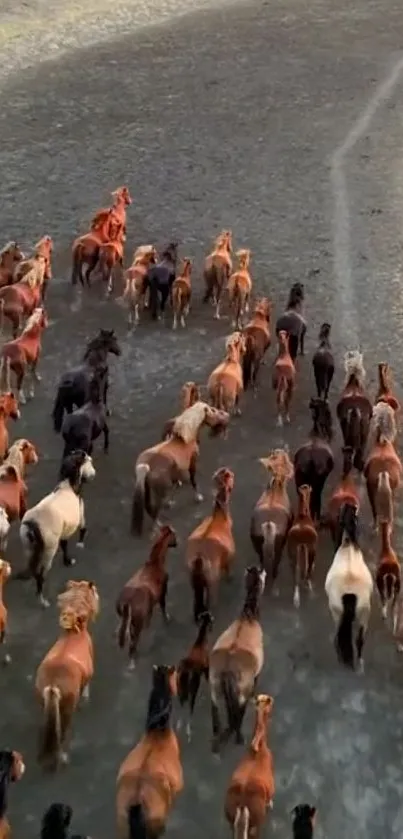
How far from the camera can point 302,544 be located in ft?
21.5

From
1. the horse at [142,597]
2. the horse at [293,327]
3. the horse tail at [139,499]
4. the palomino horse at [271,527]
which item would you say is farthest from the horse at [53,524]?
the horse at [293,327]

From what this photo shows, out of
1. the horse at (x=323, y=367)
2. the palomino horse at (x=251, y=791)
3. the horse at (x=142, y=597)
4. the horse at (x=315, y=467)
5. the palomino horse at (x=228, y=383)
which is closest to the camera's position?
the palomino horse at (x=251, y=791)

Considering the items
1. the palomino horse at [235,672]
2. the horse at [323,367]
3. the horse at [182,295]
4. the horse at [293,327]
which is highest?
the horse at [182,295]

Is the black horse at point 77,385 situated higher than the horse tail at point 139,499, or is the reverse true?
the black horse at point 77,385

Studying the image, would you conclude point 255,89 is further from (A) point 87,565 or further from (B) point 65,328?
(A) point 87,565

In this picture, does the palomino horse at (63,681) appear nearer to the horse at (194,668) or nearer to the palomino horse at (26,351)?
the horse at (194,668)

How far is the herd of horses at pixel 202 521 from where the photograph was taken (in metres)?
5.12

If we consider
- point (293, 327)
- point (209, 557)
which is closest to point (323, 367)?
point (293, 327)

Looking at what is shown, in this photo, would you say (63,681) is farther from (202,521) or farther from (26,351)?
(26,351)

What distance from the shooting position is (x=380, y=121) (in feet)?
46.6

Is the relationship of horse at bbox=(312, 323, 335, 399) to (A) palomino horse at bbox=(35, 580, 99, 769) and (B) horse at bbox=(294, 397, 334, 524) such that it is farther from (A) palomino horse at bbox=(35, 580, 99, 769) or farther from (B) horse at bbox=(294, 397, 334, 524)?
(A) palomino horse at bbox=(35, 580, 99, 769)

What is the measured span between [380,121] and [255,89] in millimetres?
1854

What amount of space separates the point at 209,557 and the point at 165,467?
36.2 inches

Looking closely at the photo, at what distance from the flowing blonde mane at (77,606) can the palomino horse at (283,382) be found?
8.67ft
